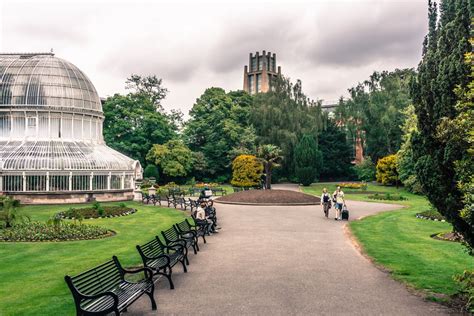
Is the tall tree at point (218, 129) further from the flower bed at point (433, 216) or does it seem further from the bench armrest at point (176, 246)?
the bench armrest at point (176, 246)

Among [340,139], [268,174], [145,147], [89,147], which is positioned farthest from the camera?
[340,139]

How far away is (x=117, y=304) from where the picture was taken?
679 cm

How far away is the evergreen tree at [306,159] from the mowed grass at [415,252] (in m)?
33.1

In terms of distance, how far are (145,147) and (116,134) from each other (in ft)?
13.8

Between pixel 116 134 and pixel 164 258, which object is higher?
pixel 116 134

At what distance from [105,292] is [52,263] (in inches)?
240

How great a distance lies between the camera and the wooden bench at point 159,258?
944cm

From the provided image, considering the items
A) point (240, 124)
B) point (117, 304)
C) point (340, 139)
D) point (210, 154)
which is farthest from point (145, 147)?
point (117, 304)

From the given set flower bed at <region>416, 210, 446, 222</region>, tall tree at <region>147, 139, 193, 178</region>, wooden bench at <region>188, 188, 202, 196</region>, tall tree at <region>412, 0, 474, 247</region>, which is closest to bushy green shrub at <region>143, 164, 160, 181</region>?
tall tree at <region>147, 139, 193, 178</region>

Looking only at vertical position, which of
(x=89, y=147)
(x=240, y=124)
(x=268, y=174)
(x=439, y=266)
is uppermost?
(x=240, y=124)

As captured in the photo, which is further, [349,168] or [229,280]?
[349,168]

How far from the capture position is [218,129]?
60.7m

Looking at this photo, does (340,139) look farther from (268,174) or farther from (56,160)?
(56,160)

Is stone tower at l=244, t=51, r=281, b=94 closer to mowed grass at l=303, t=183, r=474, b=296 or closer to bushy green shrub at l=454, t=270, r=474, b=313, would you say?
mowed grass at l=303, t=183, r=474, b=296
